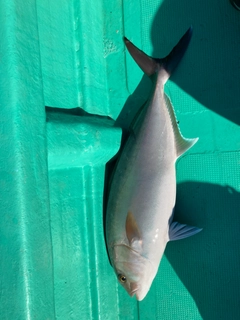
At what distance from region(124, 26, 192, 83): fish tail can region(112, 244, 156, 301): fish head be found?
1.11 metres

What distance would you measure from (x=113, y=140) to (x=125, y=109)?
0.35 meters

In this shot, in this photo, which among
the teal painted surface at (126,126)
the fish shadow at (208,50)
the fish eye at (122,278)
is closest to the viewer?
the teal painted surface at (126,126)

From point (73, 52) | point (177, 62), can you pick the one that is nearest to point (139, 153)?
point (177, 62)

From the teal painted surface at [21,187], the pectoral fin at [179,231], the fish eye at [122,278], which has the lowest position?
the fish eye at [122,278]

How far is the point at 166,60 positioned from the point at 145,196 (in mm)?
891

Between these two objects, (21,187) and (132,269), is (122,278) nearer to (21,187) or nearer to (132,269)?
(132,269)

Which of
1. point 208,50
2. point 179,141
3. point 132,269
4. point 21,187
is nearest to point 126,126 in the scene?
point 179,141

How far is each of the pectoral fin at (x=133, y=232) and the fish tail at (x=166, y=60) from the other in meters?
0.90

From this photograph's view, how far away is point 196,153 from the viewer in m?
2.12

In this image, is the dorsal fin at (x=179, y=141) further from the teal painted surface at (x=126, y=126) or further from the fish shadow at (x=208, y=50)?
the fish shadow at (x=208, y=50)

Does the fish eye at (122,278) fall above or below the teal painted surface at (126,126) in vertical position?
below

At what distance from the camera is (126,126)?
2.23m

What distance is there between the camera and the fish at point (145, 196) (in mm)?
1890

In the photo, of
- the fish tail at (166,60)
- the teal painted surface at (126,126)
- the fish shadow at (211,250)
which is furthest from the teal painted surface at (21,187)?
the fish shadow at (211,250)
